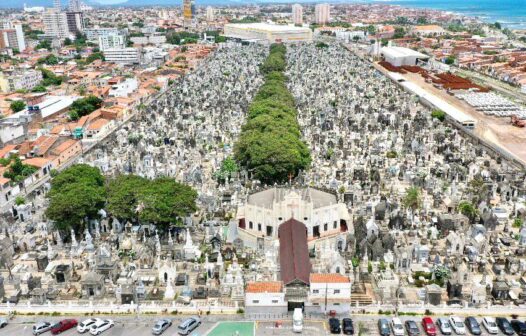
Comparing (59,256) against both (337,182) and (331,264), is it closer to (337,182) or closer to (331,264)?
(331,264)

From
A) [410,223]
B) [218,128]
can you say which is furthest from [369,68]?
[410,223]

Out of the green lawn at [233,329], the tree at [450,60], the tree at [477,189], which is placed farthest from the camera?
the tree at [450,60]

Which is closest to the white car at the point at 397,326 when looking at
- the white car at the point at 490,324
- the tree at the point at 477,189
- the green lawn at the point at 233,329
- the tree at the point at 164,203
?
the white car at the point at 490,324

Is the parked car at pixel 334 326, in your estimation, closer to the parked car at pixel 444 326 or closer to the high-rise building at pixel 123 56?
the parked car at pixel 444 326

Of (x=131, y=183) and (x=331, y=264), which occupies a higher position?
(x=131, y=183)

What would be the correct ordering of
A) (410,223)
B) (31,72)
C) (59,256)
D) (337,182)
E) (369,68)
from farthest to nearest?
1. (369,68)
2. (31,72)
3. (337,182)
4. (410,223)
5. (59,256)

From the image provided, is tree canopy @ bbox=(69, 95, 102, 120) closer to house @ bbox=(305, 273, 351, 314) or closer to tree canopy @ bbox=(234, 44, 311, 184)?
tree canopy @ bbox=(234, 44, 311, 184)
